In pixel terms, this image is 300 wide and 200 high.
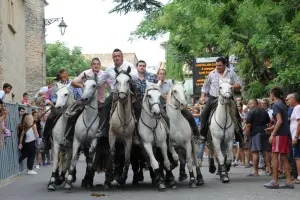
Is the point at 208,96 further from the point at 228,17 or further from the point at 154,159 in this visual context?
the point at 154,159

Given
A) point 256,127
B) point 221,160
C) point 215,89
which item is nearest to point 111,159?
point 221,160

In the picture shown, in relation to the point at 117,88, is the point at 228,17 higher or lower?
higher

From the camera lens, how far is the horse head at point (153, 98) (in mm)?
12969

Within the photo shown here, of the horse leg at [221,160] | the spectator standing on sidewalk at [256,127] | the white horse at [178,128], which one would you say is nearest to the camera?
the white horse at [178,128]

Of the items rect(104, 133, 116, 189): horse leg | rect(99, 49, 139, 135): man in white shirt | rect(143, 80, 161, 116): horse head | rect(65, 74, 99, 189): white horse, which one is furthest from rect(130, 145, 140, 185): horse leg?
rect(143, 80, 161, 116): horse head

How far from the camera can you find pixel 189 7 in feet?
85.2

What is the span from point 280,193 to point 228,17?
5.92 meters

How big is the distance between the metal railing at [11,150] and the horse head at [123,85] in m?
5.63

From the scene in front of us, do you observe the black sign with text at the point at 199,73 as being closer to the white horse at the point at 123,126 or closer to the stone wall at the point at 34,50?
the white horse at the point at 123,126

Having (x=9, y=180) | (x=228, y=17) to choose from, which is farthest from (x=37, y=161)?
(x=228, y=17)

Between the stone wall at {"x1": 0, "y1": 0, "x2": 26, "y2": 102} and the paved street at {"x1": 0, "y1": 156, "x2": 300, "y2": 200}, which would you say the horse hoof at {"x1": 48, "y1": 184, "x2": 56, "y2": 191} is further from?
the stone wall at {"x1": 0, "y1": 0, "x2": 26, "y2": 102}

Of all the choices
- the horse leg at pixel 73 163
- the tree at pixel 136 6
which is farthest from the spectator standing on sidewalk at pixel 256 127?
the tree at pixel 136 6

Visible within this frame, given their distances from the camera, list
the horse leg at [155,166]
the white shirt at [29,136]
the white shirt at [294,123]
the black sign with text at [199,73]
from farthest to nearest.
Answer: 1. the black sign with text at [199,73]
2. the white shirt at [29,136]
3. the white shirt at [294,123]
4. the horse leg at [155,166]

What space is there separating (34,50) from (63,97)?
37320 mm
